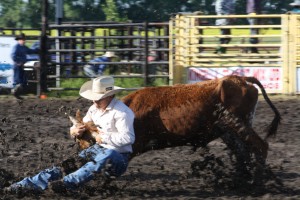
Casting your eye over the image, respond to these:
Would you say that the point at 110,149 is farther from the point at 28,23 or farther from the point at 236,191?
the point at 28,23

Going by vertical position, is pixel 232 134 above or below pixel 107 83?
below

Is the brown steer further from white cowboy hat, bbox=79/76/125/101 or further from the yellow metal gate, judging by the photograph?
the yellow metal gate

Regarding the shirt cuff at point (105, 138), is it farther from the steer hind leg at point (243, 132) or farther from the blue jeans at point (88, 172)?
the steer hind leg at point (243, 132)

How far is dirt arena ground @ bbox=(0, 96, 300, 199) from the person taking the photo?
6.13 metres

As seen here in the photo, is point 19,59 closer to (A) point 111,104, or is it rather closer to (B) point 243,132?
(B) point 243,132

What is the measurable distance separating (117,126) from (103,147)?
221mm

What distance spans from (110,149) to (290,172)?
6.59ft

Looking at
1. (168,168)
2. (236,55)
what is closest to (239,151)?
(168,168)

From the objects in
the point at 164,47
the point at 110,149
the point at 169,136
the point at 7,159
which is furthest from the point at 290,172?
the point at 164,47

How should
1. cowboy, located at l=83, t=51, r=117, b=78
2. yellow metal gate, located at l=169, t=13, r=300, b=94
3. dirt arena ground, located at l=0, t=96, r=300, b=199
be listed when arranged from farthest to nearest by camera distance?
cowboy, located at l=83, t=51, r=117, b=78 < yellow metal gate, located at l=169, t=13, r=300, b=94 < dirt arena ground, located at l=0, t=96, r=300, b=199

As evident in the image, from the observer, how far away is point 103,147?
19.8 ft

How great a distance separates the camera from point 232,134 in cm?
667

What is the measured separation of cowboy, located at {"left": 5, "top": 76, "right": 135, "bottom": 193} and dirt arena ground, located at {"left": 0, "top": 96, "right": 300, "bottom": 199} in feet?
0.42

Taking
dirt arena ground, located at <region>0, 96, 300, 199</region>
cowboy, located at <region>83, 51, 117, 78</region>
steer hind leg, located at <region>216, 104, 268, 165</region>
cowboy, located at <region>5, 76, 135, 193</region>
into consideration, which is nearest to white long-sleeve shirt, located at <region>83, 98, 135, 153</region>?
cowboy, located at <region>5, 76, 135, 193</region>
